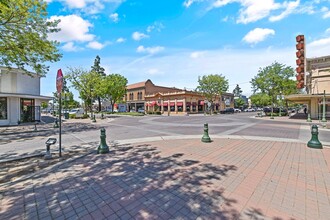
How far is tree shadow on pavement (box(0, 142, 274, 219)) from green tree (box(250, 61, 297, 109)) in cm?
3254

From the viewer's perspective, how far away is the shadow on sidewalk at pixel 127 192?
10.2 ft

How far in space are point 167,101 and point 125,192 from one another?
45.4 metres

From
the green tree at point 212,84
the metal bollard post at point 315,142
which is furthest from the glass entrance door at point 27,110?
the green tree at point 212,84

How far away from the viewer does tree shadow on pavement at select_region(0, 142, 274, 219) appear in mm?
3092

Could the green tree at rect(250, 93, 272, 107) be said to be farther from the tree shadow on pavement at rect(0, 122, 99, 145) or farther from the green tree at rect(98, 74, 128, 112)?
the tree shadow on pavement at rect(0, 122, 99, 145)

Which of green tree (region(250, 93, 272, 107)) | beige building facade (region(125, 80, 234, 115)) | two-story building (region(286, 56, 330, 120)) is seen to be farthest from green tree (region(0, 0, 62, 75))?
green tree (region(250, 93, 272, 107))

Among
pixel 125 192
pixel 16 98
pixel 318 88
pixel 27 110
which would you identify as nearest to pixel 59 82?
pixel 125 192

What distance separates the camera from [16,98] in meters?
20.0

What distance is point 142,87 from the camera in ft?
185

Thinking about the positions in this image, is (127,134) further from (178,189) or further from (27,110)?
(27,110)

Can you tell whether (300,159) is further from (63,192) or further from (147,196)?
(63,192)

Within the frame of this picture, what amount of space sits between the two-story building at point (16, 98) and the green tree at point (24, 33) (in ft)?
31.7

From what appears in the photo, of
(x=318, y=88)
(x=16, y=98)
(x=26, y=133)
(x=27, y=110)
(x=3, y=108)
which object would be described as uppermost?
(x=318, y=88)

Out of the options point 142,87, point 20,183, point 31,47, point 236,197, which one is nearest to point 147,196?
point 236,197
